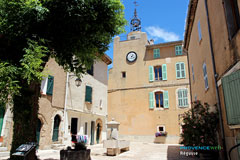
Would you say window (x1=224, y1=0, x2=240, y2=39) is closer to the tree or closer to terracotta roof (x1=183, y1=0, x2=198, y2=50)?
the tree

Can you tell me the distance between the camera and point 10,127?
955 cm

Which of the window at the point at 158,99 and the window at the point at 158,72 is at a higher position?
the window at the point at 158,72

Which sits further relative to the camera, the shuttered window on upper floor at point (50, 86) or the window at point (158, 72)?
the window at point (158, 72)

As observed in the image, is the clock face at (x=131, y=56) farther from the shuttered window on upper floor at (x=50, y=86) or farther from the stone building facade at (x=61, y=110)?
the shuttered window on upper floor at (x=50, y=86)

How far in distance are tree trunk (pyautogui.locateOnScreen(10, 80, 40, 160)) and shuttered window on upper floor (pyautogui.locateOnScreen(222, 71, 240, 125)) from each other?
5.32 meters

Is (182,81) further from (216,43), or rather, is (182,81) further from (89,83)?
(216,43)

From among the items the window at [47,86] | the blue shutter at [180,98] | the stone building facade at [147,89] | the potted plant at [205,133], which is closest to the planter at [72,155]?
the potted plant at [205,133]

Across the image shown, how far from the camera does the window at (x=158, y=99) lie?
21.2 m

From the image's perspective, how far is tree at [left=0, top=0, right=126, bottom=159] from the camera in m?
5.42

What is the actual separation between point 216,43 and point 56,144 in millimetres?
10050

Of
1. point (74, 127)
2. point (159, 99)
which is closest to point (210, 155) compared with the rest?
point (74, 127)

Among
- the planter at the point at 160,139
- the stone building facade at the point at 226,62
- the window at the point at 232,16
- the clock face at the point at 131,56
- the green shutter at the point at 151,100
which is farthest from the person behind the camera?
the clock face at the point at 131,56

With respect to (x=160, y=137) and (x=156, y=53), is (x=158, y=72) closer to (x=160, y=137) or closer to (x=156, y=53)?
(x=156, y=53)

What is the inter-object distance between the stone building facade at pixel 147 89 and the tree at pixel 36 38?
15.3 meters
